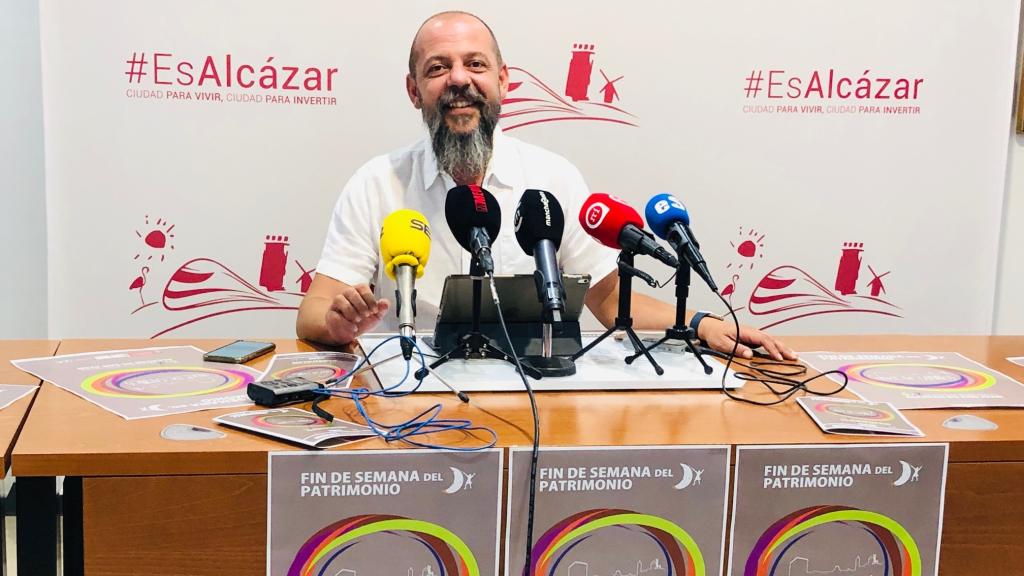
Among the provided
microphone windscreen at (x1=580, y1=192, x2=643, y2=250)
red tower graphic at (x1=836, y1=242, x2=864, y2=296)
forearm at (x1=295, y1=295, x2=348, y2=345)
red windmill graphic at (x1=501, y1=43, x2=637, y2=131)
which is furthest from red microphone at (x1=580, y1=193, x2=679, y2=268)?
red tower graphic at (x1=836, y1=242, x2=864, y2=296)

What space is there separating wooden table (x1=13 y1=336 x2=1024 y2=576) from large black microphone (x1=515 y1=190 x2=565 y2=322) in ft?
0.65

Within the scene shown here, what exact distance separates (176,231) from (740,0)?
1894 mm

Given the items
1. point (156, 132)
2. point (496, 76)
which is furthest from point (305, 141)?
point (496, 76)

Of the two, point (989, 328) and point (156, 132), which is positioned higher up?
point (156, 132)

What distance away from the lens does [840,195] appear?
3039 mm

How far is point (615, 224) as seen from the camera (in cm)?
153

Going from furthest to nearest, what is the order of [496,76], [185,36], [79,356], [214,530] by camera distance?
[185,36], [496,76], [79,356], [214,530]

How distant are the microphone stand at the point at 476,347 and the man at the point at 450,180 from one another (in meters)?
0.61

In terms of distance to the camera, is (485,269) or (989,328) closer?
(485,269)

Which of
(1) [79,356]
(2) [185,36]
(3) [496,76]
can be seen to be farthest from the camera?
(2) [185,36]

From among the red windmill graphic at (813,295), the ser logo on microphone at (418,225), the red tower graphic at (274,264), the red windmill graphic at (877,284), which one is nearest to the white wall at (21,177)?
the red tower graphic at (274,264)

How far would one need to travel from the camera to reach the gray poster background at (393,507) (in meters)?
1.19

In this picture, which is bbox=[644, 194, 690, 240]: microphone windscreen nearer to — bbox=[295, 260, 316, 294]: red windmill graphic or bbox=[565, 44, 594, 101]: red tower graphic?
bbox=[565, 44, 594, 101]: red tower graphic

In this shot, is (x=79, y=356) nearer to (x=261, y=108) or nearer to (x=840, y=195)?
(x=261, y=108)
